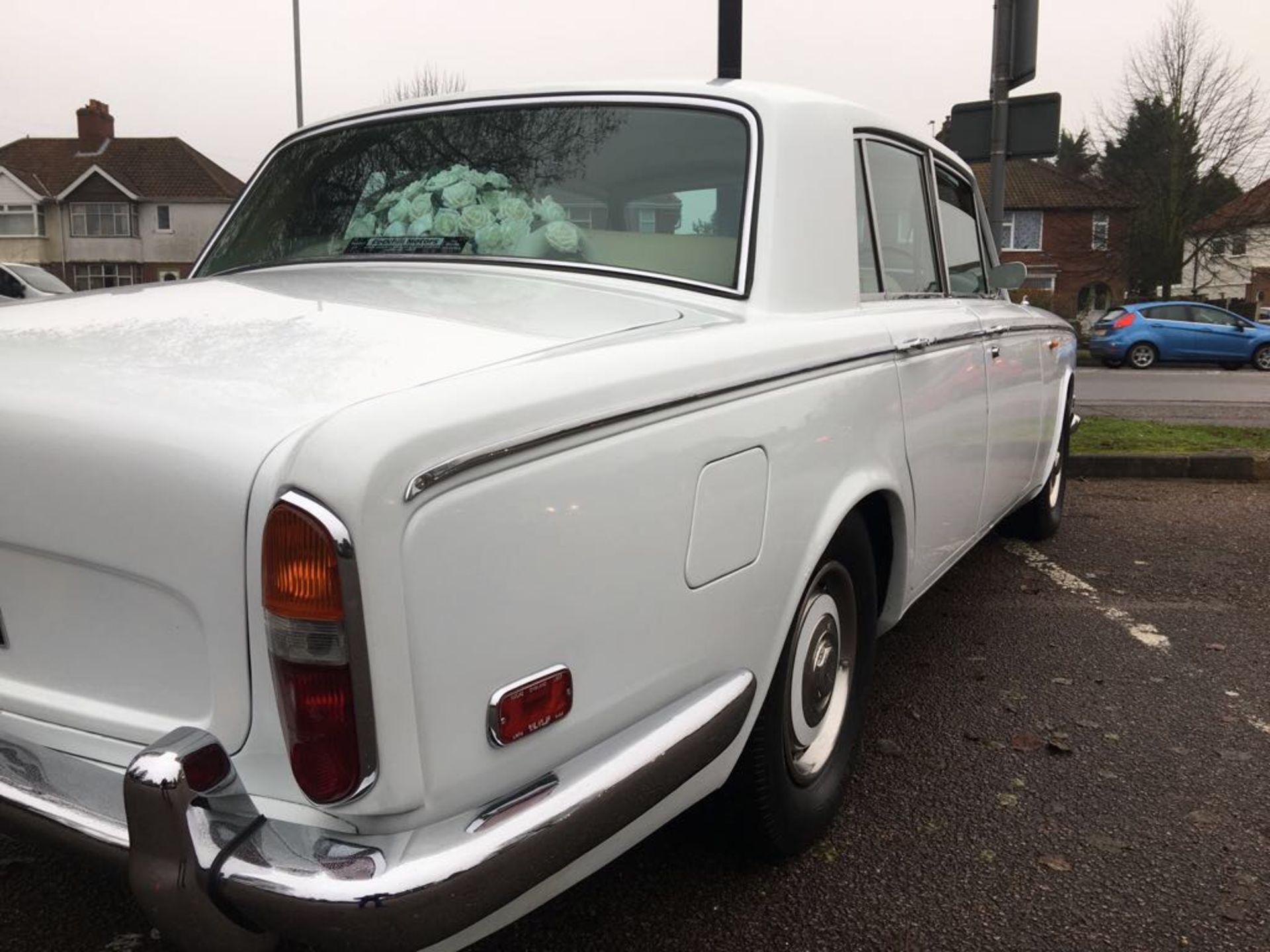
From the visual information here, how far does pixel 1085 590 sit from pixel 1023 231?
43.1 meters

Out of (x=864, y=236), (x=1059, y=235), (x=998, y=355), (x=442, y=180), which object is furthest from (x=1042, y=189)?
(x=442, y=180)

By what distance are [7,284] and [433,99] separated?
7.85 meters

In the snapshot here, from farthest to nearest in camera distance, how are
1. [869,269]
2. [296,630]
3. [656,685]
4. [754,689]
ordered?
[869,269]
[754,689]
[656,685]
[296,630]

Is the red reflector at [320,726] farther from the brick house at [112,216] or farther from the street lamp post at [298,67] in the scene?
the brick house at [112,216]

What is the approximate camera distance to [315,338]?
173cm

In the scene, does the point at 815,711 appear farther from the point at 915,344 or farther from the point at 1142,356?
the point at 1142,356

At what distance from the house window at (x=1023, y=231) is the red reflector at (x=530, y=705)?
45567 millimetres

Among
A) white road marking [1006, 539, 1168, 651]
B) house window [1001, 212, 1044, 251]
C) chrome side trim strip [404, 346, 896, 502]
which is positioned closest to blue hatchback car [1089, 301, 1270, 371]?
white road marking [1006, 539, 1168, 651]

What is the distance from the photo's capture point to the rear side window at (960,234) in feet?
11.9

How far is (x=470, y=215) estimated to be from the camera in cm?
259


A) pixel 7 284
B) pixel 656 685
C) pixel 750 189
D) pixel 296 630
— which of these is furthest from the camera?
pixel 7 284

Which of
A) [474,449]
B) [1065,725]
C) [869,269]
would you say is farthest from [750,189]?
[1065,725]

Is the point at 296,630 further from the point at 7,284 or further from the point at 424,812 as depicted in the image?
the point at 7,284

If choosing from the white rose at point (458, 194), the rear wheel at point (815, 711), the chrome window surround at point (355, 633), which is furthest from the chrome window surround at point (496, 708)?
the white rose at point (458, 194)
